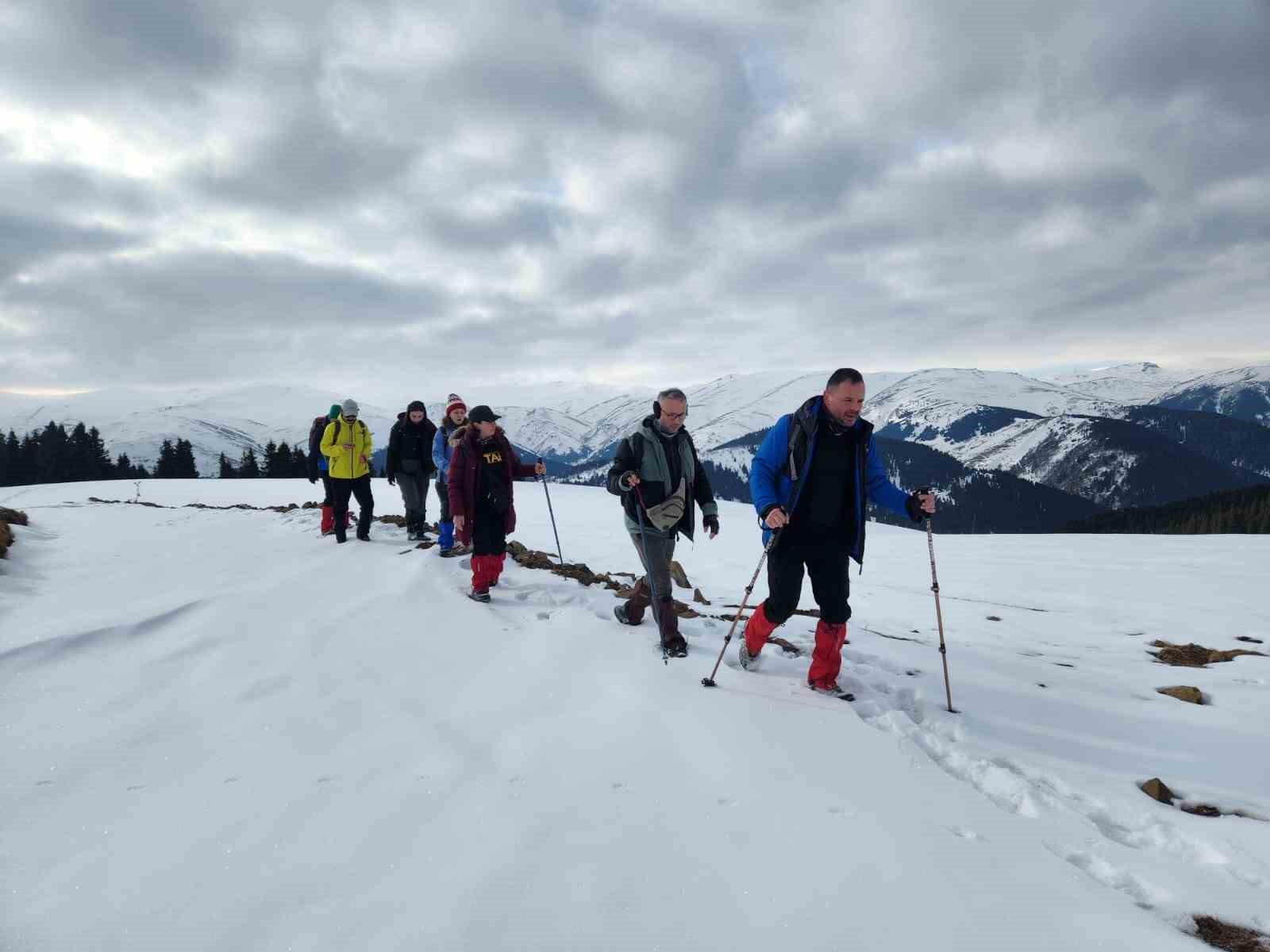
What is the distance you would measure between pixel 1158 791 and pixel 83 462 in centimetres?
9046

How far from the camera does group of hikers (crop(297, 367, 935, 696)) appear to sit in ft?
18.9

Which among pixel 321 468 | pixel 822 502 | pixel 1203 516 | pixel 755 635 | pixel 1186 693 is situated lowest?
pixel 1203 516

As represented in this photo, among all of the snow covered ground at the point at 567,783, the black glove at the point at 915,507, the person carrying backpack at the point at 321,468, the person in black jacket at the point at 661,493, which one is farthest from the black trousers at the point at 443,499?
the black glove at the point at 915,507

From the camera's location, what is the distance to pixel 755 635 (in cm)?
634

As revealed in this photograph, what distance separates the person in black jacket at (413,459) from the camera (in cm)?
1218

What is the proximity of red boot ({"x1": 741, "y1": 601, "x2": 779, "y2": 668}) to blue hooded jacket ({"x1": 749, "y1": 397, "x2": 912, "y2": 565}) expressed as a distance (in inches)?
34.7

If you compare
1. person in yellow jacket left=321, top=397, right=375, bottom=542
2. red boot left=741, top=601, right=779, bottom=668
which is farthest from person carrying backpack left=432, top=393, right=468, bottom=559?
red boot left=741, top=601, right=779, bottom=668

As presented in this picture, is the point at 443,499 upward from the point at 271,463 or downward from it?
downward

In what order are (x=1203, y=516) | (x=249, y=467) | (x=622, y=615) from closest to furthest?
(x=622, y=615) → (x=249, y=467) → (x=1203, y=516)

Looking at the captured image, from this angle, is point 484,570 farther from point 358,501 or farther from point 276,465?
point 276,465

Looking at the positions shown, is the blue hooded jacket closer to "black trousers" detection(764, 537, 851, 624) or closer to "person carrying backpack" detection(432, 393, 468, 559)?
"black trousers" detection(764, 537, 851, 624)

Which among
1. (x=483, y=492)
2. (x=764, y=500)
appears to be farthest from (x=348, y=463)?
(x=764, y=500)

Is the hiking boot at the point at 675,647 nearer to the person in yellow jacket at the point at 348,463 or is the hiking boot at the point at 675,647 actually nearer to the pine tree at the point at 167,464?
the person in yellow jacket at the point at 348,463

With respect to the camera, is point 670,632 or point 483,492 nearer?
point 670,632
